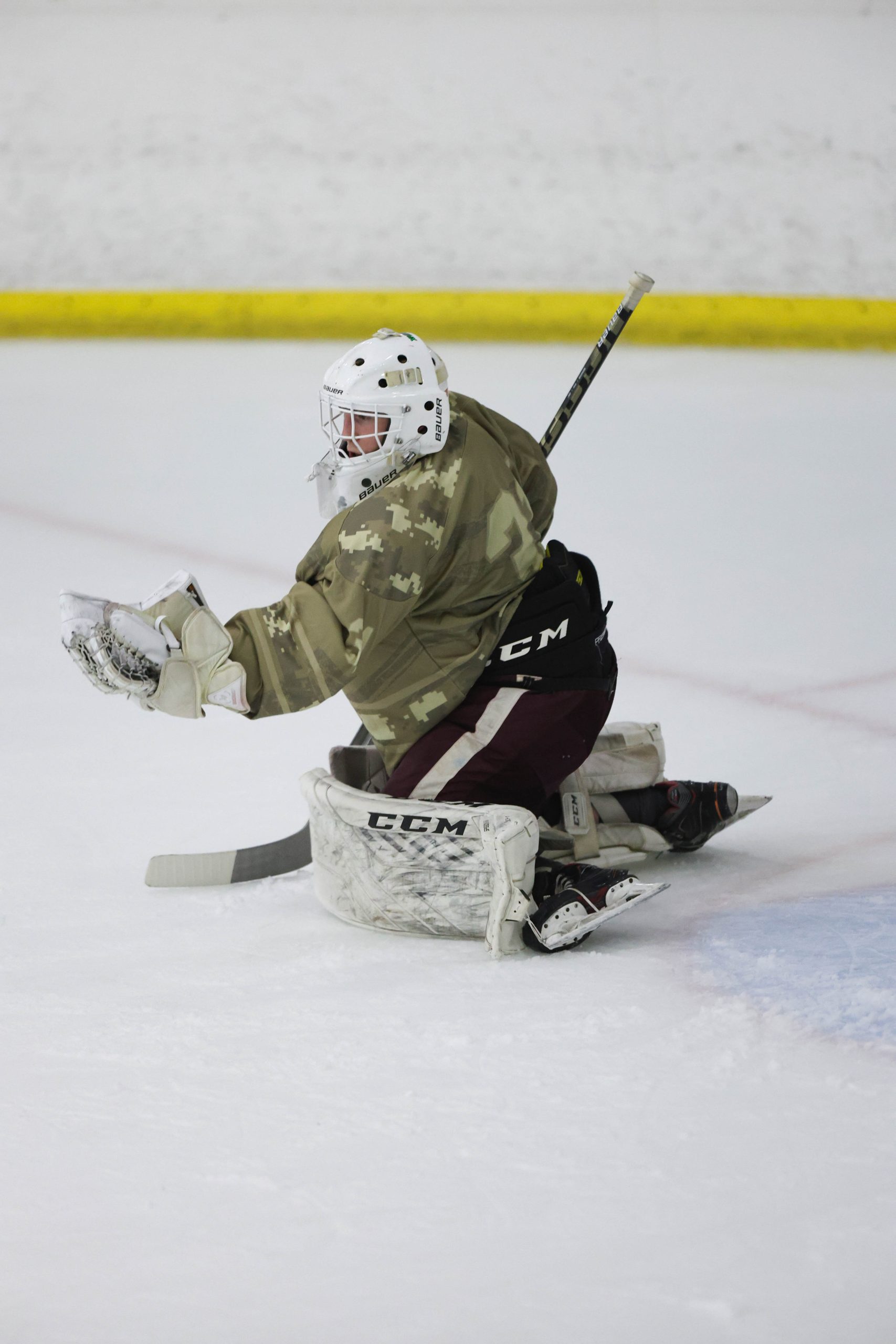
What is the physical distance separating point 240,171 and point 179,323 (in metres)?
0.60

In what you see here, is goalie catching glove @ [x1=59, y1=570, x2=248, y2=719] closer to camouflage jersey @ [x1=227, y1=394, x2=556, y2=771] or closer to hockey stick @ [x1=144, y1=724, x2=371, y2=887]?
camouflage jersey @ [x1=227, y1=394, x2=556, y2=771]

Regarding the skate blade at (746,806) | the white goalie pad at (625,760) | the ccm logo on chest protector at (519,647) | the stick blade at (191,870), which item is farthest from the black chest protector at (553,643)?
the stick blade at (191,870)

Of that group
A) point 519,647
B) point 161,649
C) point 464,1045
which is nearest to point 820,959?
point 464,1045

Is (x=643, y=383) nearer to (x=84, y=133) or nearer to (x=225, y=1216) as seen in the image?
(x=84, y=133)

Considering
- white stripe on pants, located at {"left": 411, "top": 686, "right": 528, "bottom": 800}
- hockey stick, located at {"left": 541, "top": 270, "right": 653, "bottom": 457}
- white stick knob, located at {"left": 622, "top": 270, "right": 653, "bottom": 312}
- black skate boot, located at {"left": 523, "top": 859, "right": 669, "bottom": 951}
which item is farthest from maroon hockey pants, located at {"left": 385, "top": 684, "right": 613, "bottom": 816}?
white stick knob, located at {"left": 622, "top": 270, "right": 653, "bottom": 312}

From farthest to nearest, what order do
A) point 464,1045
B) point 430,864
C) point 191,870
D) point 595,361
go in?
point 595,361
point 191,870
point 430,864
point 464,1045

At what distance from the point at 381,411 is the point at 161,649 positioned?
0.42m

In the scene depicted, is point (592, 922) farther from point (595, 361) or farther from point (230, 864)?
point (595, 361)

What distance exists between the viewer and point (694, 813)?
216cm

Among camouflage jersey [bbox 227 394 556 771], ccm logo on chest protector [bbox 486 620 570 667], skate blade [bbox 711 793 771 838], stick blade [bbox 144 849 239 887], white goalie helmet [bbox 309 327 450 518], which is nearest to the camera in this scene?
camouflage jersey [bbox 227 394 556 771]

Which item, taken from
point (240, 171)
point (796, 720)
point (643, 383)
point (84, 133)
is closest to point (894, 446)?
point (643, 383)

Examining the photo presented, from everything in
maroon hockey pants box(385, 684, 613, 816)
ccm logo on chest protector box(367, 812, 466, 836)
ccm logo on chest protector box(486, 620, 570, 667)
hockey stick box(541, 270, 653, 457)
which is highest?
hockey stick box(541, 270, 653, 457)

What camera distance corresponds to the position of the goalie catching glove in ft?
5.40

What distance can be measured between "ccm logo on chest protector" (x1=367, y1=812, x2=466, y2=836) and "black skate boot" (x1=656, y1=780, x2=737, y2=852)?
45 centimetres
